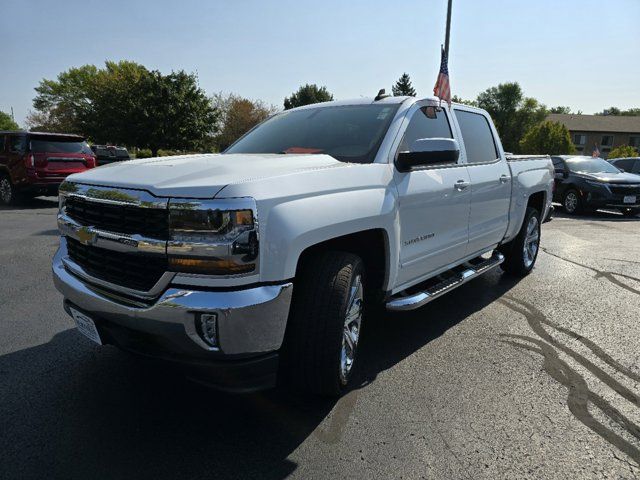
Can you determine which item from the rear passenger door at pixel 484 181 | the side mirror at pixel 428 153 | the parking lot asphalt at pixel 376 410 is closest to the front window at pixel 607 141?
the rear passenger door at pixel 484 181

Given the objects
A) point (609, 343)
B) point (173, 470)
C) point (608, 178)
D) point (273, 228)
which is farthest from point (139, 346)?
point (608, 178)

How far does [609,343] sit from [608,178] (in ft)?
33.9

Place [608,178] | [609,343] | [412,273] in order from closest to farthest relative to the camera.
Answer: [412,273] → [609,343] → [608,178]

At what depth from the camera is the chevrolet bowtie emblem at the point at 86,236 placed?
251 cm

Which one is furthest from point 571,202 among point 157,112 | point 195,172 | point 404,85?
point 404,85

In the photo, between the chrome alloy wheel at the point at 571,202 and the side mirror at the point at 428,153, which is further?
the chrome alloy wheel at the point at 571,202

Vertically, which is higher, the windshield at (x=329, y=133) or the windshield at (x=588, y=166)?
the windshield at (x=329, y=133)

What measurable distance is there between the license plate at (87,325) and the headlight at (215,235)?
0.80m

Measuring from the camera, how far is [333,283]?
2559mm

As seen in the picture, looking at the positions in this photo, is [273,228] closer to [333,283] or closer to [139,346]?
[333,283]

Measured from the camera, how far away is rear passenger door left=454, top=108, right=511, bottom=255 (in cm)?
425

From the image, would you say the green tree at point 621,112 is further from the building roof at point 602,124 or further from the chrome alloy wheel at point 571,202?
the chrome alloy wheel at point 571,202

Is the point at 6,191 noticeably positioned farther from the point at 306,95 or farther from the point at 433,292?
the point at 306,95

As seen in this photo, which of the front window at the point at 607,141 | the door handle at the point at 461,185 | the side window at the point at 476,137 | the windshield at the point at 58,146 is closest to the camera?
the door handle at the point at 461,185
